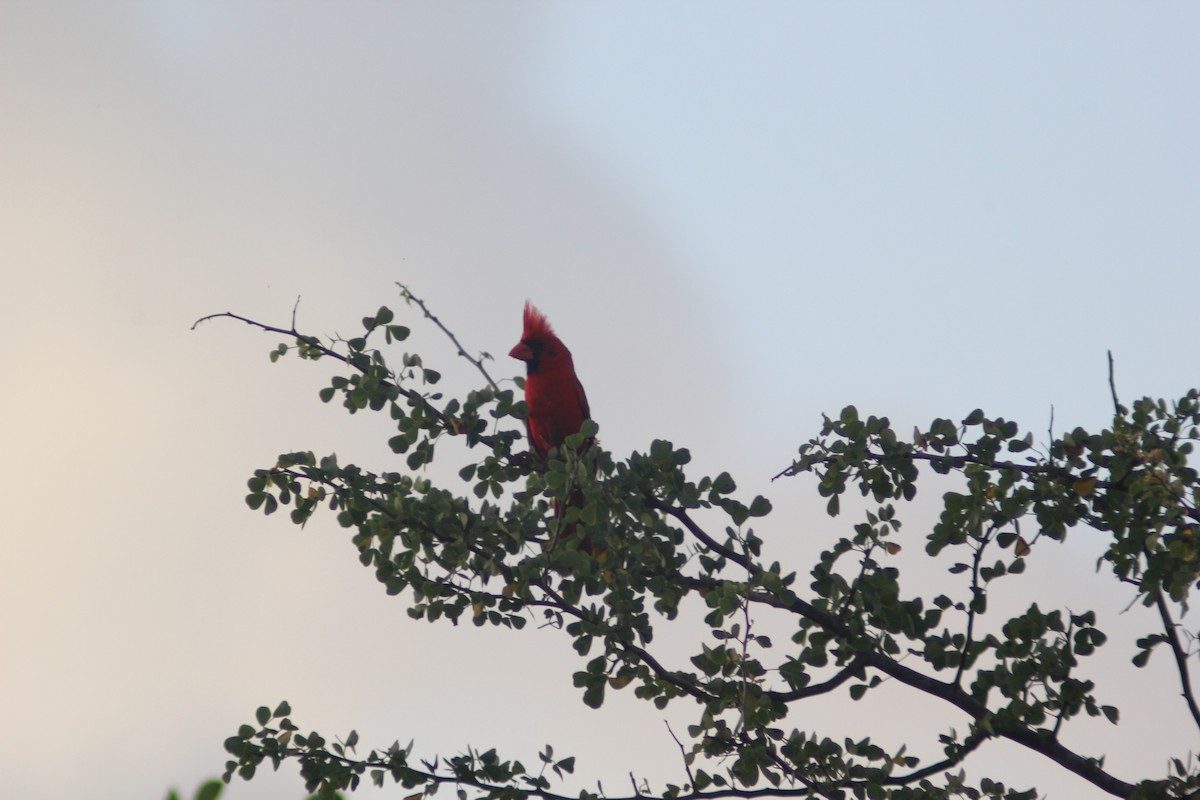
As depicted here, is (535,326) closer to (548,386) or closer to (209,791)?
(548,386)

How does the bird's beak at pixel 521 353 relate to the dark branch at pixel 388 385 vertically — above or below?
above

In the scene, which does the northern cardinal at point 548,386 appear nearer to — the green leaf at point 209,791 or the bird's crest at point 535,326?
the bird's crest at point 535,326

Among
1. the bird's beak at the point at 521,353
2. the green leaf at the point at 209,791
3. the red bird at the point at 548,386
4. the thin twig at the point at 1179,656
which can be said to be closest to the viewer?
the thin twig at the point at 1179,656

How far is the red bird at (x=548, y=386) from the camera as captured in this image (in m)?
5.85

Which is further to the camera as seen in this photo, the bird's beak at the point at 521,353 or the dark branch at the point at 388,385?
the bird's beak at the point at 521,353

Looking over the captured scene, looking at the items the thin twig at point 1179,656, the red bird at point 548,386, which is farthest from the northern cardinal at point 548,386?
the thin twig at point 1179,656

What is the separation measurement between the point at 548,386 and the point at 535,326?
1.59 feet

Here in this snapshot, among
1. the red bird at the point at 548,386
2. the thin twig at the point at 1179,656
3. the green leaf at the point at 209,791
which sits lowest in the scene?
the thin twig at the point at 1179,656

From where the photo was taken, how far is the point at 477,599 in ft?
12.0

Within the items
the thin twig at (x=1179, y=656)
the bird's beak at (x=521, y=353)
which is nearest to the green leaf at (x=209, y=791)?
the bird's beak at (x=521, y=353)

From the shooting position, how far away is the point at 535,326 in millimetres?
6309

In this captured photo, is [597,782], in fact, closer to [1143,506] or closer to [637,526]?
[637,526]

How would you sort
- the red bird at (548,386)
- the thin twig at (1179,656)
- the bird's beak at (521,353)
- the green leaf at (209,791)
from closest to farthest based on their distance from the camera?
the thin twig at (1179,656)
the red bird at (548,386)
the bird's beak at (521,353)
the green leaf at (209,791)

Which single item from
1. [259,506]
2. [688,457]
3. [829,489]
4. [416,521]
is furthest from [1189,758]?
[259,506]
